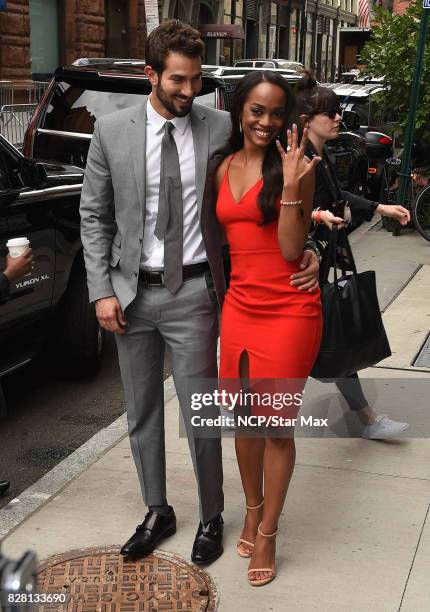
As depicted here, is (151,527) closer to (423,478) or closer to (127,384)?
(127,384)

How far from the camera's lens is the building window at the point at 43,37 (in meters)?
24.6

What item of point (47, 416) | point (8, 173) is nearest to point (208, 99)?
point (8, 173)

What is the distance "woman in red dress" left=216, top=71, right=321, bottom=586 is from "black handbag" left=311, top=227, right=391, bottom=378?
733mm

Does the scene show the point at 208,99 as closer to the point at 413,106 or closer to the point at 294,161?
the point at 413,106

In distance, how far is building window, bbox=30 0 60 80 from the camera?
24.6 m

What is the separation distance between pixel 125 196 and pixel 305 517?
5.17ft

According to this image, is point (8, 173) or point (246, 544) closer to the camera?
point (246, 544)

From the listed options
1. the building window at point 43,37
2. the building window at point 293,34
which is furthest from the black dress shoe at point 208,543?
the building window at point 293,34

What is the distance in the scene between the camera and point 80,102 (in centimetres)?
808

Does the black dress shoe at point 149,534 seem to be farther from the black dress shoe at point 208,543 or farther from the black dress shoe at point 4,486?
the black dress shoe at point 4,486

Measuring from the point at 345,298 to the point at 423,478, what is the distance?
910 mm

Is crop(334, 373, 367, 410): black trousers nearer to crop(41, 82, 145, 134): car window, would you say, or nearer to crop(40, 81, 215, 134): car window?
crop(40, 81, 215, 134): car window

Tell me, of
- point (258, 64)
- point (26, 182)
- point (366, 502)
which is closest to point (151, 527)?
point (366, 502)

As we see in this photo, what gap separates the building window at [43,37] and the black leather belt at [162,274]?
22100mm
